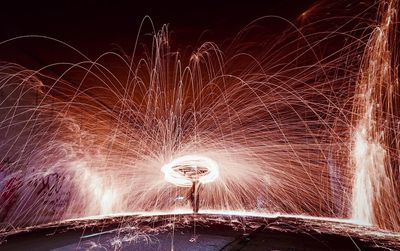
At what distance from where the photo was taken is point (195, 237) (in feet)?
12.0

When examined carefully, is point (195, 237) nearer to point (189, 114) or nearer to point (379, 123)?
point (379, 123)

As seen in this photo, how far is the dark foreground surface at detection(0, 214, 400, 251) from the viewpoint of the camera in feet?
10.8

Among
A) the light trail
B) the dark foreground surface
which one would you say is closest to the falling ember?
the light trail

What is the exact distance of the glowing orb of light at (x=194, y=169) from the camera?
5.96m

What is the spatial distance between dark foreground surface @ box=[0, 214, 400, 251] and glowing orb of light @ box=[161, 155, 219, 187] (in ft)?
4.21

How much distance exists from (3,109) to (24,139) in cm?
114

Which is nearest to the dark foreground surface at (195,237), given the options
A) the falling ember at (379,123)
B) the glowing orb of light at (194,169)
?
the glowing orb of light at (194,169)

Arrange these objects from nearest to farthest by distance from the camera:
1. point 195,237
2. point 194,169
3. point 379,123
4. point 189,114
Answer: point 195,237 < point 194,169 < point 379,123 < point 189,114

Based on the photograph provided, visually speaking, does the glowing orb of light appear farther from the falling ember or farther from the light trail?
the falling ember

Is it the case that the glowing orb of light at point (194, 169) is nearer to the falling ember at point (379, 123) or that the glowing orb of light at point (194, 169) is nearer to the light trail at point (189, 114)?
the light trail at point (189, 114)

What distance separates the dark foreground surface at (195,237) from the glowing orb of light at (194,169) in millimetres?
1282

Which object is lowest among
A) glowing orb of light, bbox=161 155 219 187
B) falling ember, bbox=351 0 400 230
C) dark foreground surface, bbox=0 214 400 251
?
dark foreground surface, bbox=0 214 400 251

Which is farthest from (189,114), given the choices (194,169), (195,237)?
(195,237)

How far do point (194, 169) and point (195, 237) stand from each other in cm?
247
